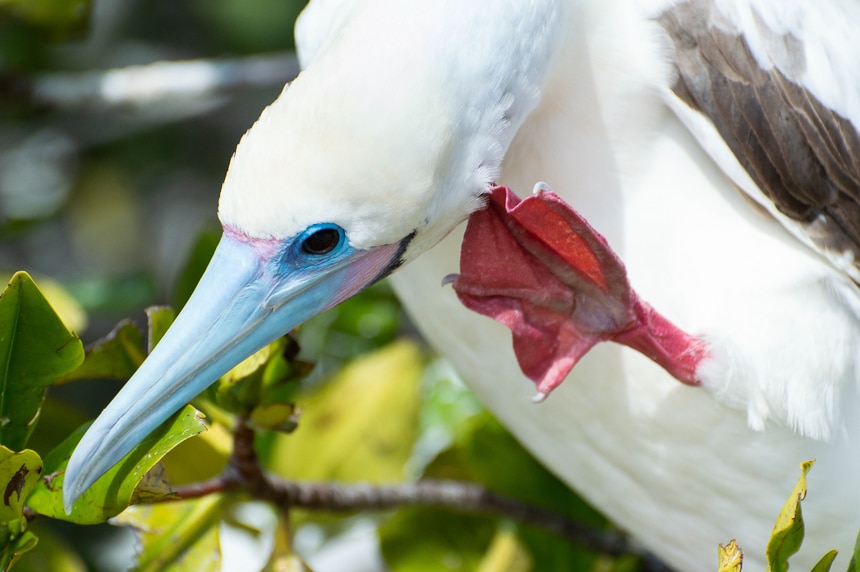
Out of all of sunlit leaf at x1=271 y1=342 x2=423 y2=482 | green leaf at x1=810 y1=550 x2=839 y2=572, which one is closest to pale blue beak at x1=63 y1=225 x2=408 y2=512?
green leaf at x1=810 y1=550 x2=839 y2=572

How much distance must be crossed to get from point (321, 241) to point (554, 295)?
31 cm

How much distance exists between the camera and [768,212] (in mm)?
1275

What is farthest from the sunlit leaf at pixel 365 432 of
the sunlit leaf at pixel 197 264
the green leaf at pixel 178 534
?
the green leaf at pixel 178 534

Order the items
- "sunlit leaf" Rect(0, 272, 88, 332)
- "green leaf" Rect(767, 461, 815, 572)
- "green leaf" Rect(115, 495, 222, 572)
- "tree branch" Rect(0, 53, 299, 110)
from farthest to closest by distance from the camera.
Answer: "tree branch" Rect(0, 53, 299, 110) → "sunlit leaf" Rect(0, 272, 88, 332) → "green leaf" Rect(115, 495, 222, 572) → "green leaf" Rect(767, 461, 815, 572)

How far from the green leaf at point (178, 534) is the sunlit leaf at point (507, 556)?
49 cm

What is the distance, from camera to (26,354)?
1092mm

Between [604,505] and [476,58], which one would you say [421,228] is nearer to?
[476,58]

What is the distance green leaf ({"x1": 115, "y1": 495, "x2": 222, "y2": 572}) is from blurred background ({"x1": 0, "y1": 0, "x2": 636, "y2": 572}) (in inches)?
6.3

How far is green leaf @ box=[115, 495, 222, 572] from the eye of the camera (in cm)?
128

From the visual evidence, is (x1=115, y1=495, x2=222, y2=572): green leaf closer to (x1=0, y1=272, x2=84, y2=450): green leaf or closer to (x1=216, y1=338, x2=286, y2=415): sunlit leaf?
(x1=216, y1=338, x2=286, y2=415): sunlit leaf

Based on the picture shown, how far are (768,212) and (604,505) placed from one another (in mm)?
525

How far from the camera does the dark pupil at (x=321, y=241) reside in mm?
1076

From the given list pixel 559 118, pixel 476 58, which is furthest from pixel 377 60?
pixel 559 118

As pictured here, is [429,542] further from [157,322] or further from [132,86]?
[132,86]
